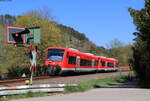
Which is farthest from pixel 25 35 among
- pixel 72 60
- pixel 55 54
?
pixel 72 60

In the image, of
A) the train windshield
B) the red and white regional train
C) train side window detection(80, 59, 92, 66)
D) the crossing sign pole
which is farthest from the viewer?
train side window detection(80, 59, 92, 66)

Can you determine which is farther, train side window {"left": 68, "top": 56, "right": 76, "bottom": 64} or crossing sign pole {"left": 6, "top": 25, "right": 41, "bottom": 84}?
train side window {"left": 68, "top": 56, "right": 76, "bottom": 64}

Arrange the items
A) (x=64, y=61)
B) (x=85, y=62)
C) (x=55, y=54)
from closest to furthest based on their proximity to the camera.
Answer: (x=64, y=61) < (x=55, y=54) < (x=85, y=62)

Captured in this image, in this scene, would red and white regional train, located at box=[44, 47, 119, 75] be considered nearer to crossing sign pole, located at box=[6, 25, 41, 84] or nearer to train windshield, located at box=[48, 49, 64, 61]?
train windshield, located at box=[48, 49, 64, 61]

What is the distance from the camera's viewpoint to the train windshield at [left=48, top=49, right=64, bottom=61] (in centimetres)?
3628

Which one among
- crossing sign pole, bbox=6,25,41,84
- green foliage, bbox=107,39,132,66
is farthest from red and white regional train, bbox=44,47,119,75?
green foliage, bbox=107,39,132,66

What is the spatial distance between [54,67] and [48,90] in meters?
20.0

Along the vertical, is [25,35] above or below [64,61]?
above

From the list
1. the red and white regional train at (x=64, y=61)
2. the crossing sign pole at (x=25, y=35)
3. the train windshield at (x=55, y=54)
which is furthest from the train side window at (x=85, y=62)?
the crossing sign pole at (x=25, y=35)

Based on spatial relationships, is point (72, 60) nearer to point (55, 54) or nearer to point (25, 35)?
point (55, 54)

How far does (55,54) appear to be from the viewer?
3656cm

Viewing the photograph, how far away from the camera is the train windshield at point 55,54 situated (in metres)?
36.3

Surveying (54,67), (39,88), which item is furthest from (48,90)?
(54,67)

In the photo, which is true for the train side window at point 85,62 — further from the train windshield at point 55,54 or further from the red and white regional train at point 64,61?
the train windshield at point 55,54
